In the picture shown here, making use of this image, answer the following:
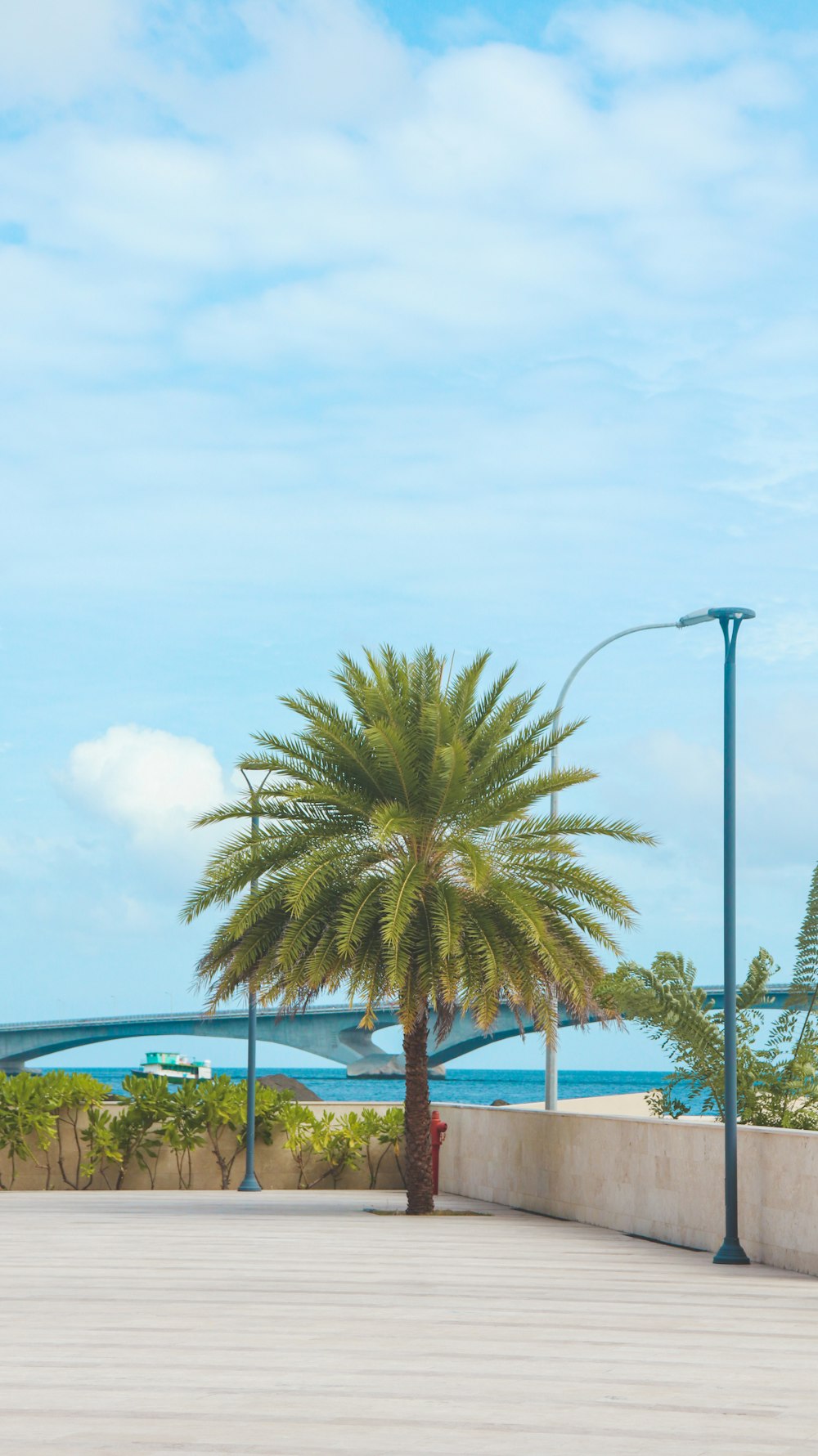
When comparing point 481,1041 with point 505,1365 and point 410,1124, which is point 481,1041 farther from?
point 505,1365

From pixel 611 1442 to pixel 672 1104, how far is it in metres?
14.0

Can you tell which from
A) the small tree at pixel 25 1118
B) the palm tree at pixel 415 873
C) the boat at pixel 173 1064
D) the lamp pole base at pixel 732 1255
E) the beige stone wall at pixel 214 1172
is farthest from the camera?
the boat at pixel 173 1064

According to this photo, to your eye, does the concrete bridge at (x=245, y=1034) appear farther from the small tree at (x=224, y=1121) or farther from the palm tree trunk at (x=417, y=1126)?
the palm tree trunk at (x=417, y=1126)

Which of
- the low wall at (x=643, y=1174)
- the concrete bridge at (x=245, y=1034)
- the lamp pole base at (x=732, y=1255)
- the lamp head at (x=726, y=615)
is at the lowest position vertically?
→ the lamp pole base at (x=732, y=1255)

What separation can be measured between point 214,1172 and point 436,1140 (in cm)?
368

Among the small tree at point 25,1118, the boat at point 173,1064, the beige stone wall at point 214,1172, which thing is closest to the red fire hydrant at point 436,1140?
the beige stone wall at point 214,1172

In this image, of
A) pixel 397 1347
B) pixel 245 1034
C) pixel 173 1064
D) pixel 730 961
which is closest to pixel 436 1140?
pixel 730 961

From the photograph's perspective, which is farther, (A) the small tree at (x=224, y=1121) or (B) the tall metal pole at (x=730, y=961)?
(A) the small tree at (x=224, y=1121)

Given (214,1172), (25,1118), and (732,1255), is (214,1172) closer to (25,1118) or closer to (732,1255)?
(25,1118)

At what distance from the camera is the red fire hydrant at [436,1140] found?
23.4 metres

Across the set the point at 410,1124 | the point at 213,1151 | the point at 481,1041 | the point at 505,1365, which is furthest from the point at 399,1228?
the point at 481,1041

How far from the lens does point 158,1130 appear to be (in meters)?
24.8

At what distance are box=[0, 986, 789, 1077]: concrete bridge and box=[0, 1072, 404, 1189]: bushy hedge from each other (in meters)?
28.1

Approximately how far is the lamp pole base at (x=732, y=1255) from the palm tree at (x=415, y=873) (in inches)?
195
